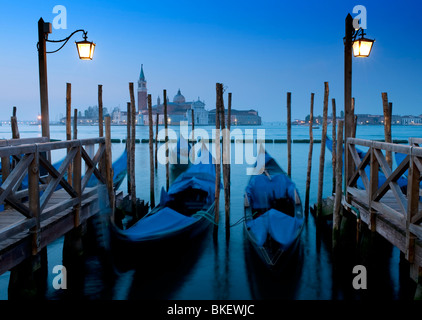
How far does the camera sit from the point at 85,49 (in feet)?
12.4

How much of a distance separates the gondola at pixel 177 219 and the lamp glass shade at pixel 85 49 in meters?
1.90

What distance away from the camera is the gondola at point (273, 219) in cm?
350

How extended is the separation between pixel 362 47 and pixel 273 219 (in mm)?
2048

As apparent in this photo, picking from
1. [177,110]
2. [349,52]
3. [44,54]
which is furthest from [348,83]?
[177,110]

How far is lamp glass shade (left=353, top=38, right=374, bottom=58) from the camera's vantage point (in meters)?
3.63

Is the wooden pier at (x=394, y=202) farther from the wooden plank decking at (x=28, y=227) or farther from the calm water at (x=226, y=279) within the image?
the wooden plank decking at (x=28, y=227)

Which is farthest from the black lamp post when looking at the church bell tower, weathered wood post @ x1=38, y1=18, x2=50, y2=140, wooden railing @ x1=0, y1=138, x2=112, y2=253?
the church bell tower

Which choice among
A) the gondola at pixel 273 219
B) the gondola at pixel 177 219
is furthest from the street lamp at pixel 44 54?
the gondola at pixel 273 219

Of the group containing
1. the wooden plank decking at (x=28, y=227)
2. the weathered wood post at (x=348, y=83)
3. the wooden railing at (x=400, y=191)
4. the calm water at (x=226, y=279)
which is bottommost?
the calm water at (x=226, y=279)

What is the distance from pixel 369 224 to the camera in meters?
3.24

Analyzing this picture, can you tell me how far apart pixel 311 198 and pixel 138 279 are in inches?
232

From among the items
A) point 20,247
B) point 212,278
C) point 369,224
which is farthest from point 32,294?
point 369,224

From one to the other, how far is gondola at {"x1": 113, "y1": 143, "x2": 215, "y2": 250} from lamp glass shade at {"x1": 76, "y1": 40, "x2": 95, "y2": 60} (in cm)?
190

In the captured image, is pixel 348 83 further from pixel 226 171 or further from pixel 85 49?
pixel 85 49
